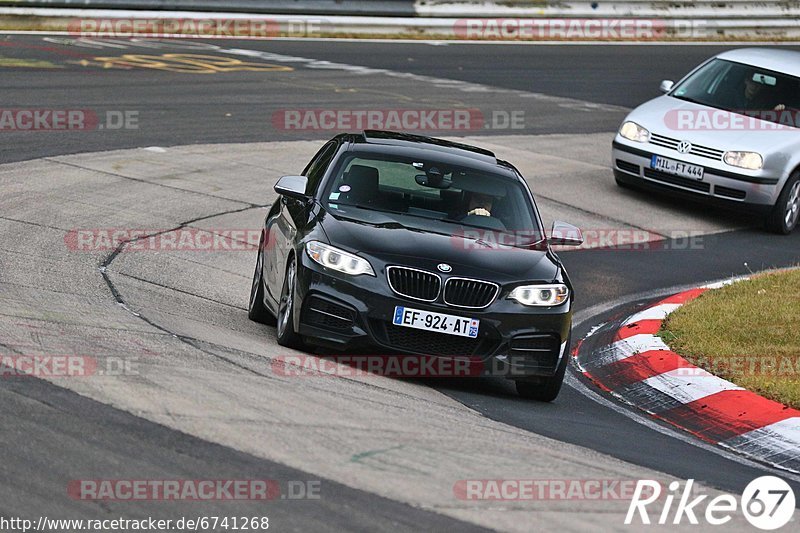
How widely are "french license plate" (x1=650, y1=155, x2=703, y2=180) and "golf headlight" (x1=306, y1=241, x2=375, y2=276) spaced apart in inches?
310

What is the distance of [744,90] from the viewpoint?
1652 centimetres

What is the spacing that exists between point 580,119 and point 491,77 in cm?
297

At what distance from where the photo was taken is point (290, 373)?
770 cm

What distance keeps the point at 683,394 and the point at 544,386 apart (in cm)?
109

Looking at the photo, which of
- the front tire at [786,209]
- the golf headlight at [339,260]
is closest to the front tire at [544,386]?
the golf headlight at [339,260]

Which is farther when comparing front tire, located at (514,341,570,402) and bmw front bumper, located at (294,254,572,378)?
front tire, located at (514,341,570,402)

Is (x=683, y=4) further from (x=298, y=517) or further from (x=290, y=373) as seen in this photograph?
(x=298, y=517)

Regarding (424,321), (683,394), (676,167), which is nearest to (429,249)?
(424,321)

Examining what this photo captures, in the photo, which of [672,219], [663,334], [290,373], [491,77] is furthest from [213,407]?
[491,77]

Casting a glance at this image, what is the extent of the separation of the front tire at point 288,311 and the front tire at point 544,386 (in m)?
1.45

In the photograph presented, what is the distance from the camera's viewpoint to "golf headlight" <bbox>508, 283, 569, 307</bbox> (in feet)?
27.5

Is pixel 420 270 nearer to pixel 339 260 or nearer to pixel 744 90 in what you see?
pixel 339 260

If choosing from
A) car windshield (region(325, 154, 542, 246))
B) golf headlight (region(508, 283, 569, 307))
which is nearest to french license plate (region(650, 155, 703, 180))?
car windshield (region(325, 154, 542, 246))

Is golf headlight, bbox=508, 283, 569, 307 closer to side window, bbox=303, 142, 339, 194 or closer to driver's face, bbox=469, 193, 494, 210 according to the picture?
driver's face, bbox=469, 193, 494, 210
